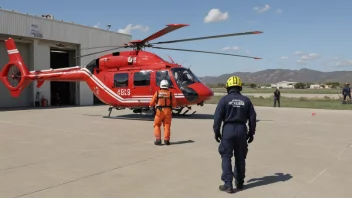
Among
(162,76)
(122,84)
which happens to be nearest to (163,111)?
(162,76)

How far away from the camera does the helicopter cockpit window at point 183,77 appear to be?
14.3 meters

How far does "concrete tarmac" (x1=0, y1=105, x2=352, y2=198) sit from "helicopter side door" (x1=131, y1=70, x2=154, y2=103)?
15.5ft

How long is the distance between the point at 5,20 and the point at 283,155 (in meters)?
20.6

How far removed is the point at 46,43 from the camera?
25.2m

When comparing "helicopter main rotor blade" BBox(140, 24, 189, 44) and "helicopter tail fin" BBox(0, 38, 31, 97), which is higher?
"helicopter main rotor blade" BBox(140, 24, 189, 44)

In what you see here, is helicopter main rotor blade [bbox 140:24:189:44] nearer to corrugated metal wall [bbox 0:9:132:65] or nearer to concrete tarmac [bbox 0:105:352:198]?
concrete tarmac [bbox 0:105:352:198]

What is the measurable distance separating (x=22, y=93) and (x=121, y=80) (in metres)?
12.7

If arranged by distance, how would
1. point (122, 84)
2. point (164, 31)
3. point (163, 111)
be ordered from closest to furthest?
point (163, 111)
point (164, 31)
point (122, 84)

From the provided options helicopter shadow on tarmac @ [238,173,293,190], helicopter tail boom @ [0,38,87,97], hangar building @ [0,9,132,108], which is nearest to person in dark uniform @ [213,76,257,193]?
helicopter shadow on tarmac @ [238,173,293,190]

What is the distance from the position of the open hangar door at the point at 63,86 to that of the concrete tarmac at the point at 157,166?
729 inches

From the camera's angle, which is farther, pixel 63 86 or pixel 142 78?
pixel 63 86

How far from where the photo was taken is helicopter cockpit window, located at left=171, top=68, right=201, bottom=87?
14.3 meters

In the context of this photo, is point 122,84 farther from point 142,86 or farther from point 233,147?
point 233,147

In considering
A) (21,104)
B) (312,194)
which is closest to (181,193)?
(312,194)
